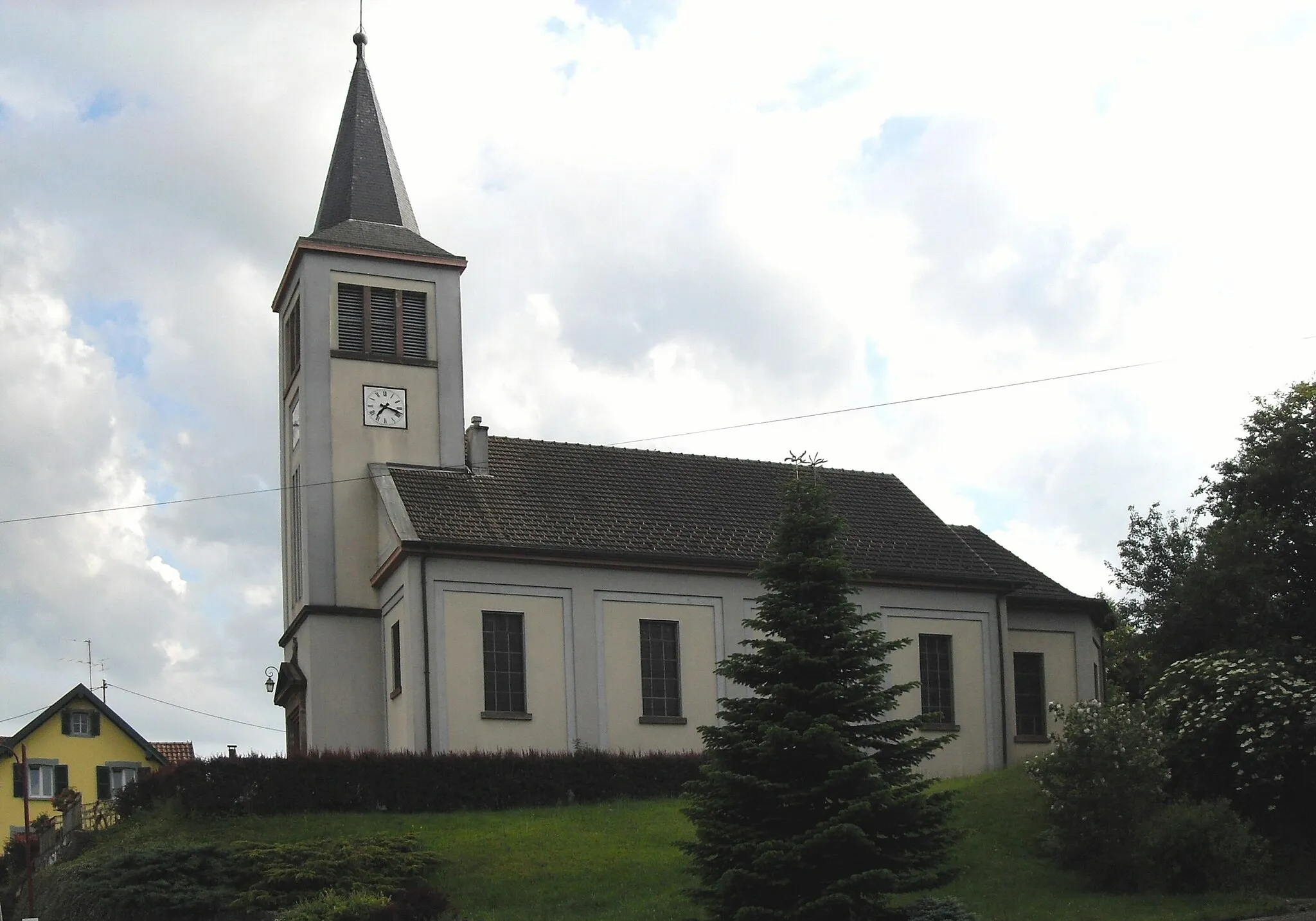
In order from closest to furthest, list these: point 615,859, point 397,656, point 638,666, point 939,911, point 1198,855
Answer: point 939,911 < point 1198,855 < point 615,859 < point 397,656 < point 638,666

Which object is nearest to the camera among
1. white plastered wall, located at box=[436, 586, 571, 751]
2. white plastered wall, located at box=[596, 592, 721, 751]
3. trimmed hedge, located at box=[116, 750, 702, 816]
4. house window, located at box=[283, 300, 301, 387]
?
trimmed hedge, located at box=[116, 750, 702, 816]

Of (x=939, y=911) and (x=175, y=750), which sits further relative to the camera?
(x=175, y=750)

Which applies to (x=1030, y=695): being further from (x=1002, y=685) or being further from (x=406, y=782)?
(x=406, y=782)

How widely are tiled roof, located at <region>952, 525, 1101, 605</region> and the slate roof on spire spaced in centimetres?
1646

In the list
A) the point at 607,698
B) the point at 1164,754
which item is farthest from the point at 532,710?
the point at 1164,754

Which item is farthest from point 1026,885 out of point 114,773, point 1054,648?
point 114,773

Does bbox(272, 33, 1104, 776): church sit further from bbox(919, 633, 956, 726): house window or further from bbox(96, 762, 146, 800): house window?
bbox(96, 762, 146, 800): house window

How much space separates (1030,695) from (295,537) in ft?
63.7

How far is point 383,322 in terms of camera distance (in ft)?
133

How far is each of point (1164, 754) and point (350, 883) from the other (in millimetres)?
14863

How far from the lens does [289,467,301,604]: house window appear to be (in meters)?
39.8

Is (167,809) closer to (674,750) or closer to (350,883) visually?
(350,883)

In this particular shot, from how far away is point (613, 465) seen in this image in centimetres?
4188

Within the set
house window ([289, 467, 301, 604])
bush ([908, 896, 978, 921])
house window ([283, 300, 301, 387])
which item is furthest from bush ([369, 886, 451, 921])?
house window ([283, 300, 301, 387])
